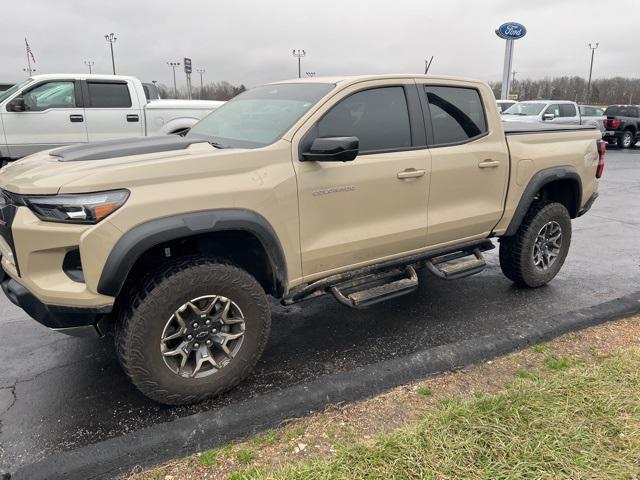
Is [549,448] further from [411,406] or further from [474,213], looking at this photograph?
[474,213]

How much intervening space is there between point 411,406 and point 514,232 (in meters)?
2.20

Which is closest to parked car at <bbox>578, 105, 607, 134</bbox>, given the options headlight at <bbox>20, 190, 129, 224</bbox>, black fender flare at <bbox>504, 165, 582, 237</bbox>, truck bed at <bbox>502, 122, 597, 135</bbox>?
truck bed at <bbox>502, 122, 597, 135</bbox>

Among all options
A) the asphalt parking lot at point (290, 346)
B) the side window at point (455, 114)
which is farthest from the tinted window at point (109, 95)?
the side window at point (455, 114)

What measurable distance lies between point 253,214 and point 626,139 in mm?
23771

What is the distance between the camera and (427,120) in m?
3.79

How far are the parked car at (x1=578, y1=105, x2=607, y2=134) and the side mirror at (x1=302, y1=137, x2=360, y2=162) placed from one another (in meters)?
20.2

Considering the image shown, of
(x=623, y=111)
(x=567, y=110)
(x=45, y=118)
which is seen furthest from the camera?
(x=623, y=111)

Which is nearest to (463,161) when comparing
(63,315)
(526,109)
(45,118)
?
(63,315)

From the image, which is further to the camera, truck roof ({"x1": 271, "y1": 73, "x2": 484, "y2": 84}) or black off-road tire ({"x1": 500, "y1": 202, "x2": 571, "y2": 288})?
black off-road tire ({"x1": 500, "y1": 202, "x2": 571, "y2": 288})

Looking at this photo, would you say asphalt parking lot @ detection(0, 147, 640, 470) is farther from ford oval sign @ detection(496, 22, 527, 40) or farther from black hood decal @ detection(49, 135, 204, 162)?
ford oval sign @ detection(496, 22, 527, 40)

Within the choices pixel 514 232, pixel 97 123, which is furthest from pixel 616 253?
pixel 97 123

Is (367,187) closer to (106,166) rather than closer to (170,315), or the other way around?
(170,315)

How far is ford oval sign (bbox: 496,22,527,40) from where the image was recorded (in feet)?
76.0

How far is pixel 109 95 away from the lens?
9.76 meters
